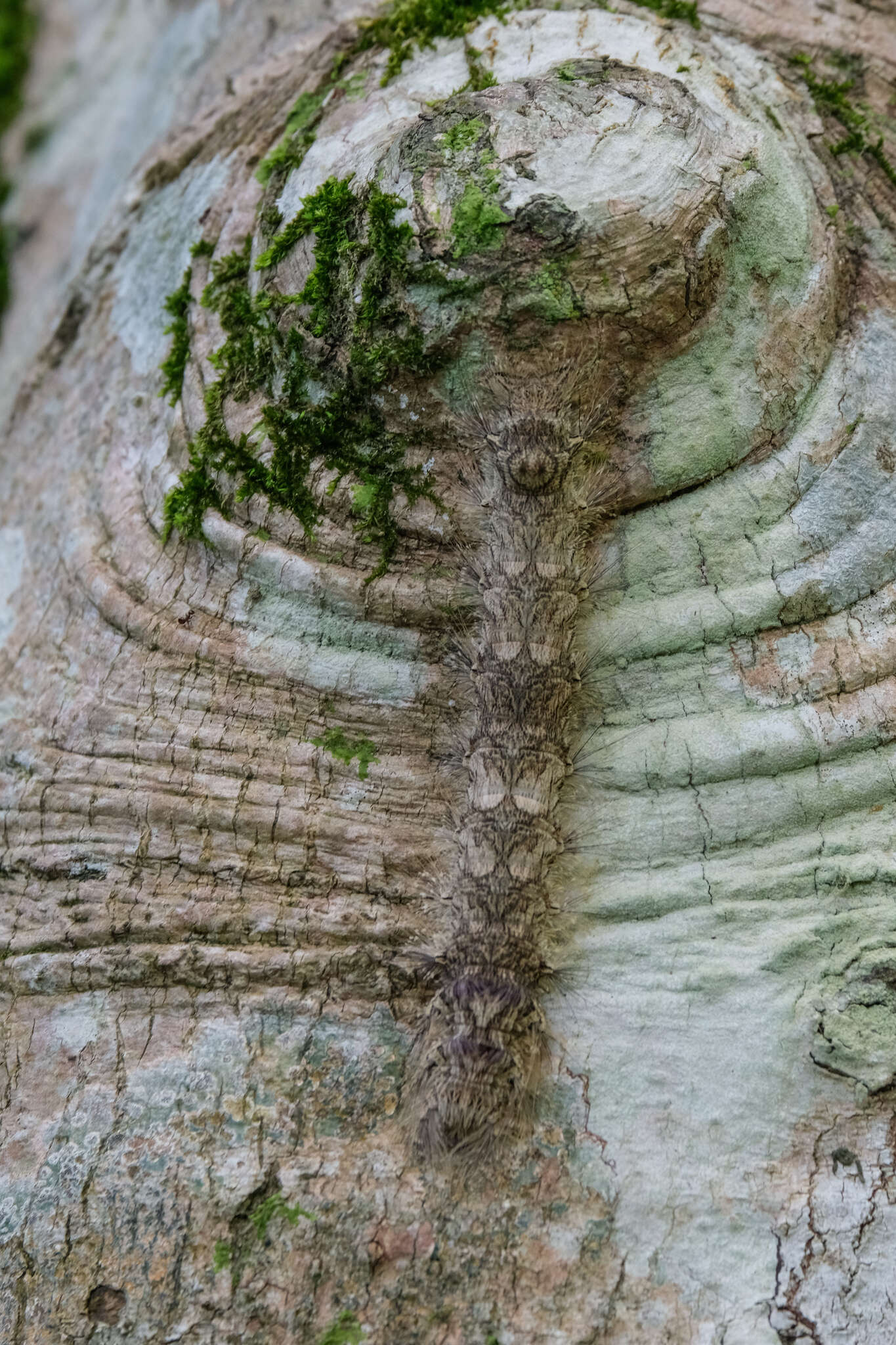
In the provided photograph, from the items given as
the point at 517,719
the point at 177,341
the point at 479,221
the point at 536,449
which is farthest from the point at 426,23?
the point at 517,719

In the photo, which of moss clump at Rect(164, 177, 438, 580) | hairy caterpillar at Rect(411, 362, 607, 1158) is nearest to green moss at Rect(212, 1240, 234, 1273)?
hairy caterpillar at Rect(411, 362, 607, 1158)

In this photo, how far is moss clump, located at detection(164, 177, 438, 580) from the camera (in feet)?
7.79

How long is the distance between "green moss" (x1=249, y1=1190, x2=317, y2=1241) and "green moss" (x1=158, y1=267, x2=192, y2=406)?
1912 millimetres

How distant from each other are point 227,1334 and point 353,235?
2.26m

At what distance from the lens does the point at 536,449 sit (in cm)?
241

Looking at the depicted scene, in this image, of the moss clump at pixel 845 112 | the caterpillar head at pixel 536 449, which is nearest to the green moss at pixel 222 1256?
the caterpillar head at pixel 536 449

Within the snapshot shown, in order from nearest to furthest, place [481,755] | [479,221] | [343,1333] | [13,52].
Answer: [343,1333] → [479,221] → [481,755] → [13,52]

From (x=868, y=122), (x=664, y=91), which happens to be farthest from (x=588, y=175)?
(x=868, y=122)

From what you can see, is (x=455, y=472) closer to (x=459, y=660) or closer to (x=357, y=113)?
(x=459, y=660)

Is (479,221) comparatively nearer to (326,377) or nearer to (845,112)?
(326,377)

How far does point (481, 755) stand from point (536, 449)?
0.69 meters

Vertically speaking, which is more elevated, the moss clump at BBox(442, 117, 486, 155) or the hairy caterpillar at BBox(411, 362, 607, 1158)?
the moss clump at BBox(442, 117, 486, 155)

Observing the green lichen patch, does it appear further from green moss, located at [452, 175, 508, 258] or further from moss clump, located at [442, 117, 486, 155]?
moss clump, located at [442, 117, 486, 155]

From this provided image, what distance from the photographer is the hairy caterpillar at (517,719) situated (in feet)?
7.29
